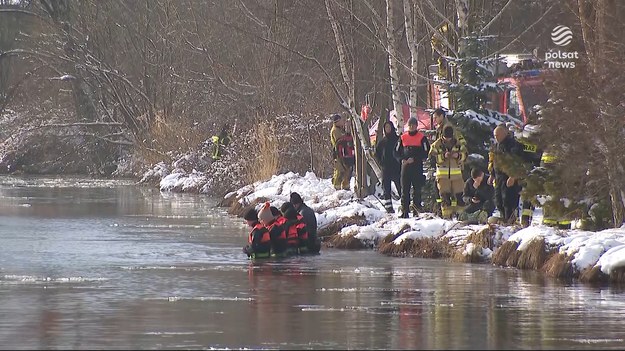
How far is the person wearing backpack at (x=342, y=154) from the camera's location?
32.4 metres

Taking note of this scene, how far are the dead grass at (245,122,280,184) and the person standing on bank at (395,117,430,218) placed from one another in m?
13.2

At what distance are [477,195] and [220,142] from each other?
72.0 ft

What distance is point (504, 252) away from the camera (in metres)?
21.4

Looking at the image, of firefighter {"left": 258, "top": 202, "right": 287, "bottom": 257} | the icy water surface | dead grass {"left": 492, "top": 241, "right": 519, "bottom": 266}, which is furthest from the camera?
firefighter {"left": 258, "top": 202, "right": 287, "bottom": 257}

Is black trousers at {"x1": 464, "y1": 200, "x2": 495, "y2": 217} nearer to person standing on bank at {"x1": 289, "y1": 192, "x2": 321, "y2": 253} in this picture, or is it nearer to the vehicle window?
person standing on bank at {"x1": 289, "y1": 192, "x2": 321, "y2": 253}

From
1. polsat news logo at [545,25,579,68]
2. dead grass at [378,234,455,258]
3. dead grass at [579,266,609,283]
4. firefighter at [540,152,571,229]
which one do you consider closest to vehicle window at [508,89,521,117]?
polsat news logo at [545,25,579,68]

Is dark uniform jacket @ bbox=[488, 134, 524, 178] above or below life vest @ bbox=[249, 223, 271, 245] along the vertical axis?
above

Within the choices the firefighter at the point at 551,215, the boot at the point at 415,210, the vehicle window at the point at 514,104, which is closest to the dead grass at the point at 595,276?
the firefighter at the point at 551,215

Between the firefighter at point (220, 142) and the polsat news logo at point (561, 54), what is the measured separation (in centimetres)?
1726

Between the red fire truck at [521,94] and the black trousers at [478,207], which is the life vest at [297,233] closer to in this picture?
the black trousers at [478,207]

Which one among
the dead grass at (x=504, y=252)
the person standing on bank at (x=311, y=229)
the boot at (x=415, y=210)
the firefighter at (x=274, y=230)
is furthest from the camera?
the boot at (x=415, y=210)

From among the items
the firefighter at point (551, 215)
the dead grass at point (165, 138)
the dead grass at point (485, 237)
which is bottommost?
the dead grass at point (485, 237)

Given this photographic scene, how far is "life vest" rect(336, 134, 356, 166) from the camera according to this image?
1277 inches

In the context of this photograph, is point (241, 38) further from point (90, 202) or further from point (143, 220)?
point (143, 220)
